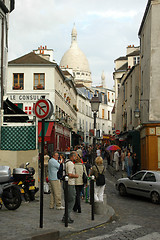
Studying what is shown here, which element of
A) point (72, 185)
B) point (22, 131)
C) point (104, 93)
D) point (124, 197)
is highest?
point (104, 93)

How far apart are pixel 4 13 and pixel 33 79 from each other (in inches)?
759

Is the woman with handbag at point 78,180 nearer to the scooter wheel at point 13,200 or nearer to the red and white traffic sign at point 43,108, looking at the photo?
the scooter wheel at point 13,200

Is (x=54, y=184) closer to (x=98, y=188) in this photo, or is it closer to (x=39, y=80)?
(x=98, y=188)

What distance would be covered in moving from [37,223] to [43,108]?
2637 mm

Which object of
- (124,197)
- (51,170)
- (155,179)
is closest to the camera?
(51,170)

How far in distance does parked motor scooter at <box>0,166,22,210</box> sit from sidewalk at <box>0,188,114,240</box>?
0.64 feet

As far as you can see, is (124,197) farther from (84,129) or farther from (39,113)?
(84,129)

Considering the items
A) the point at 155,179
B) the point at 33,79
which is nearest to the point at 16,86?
the point at 33,79

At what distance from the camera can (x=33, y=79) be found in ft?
117

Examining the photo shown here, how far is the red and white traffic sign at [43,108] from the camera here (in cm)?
805

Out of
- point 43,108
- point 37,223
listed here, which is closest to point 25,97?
point 37,223

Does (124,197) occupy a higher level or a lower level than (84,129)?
lower

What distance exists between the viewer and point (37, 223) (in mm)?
8594

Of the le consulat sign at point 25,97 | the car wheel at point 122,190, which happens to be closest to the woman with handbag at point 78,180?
the car wheel at point 122,190
